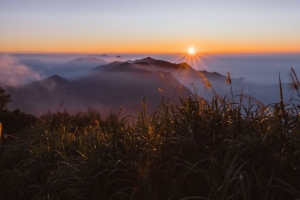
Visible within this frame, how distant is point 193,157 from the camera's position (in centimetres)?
455

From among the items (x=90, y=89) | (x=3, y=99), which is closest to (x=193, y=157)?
(x=3, y=99)

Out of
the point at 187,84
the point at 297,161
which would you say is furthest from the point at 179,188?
the point at 187,84

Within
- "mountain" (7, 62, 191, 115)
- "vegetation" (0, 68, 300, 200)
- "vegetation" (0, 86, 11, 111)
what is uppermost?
"vegetation" (0, 68, 300, 200)

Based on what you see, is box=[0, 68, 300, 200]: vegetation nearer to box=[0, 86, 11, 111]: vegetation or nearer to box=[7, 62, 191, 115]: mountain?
box=[0, 86, 11, 111]: vegetation

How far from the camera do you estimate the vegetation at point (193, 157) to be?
390 cm

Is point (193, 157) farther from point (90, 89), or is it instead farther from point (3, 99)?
point (90, 89)

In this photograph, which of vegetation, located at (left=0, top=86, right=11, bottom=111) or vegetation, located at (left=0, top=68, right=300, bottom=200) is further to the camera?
vegetation, located at (left=0, top=86, right=11, bottom=111)

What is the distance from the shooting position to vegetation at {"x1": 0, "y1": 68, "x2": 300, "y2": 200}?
390cm

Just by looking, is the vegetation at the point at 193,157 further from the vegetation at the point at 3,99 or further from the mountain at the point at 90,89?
the mountain at the point at 90,89

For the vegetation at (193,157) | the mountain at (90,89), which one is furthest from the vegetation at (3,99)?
the mountain at (90,89)

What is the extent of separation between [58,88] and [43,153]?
124m

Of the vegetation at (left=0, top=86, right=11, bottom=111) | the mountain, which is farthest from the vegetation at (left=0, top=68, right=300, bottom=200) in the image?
the mountain

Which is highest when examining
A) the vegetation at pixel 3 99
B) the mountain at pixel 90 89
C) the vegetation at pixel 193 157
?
the vegetation at pixel 193 157

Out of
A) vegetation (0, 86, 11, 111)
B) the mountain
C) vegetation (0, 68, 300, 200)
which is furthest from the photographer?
the mountain
